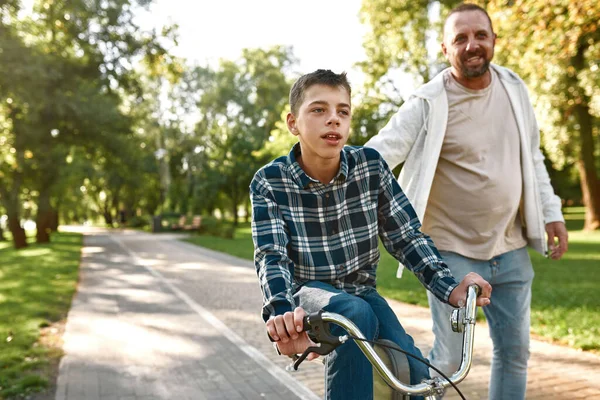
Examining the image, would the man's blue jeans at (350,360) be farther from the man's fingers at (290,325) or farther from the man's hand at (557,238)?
the man's hand at (557,238)

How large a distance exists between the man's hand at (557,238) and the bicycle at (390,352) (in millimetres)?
1454

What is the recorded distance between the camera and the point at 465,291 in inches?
84.6

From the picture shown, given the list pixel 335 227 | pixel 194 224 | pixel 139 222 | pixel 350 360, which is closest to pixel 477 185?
pixel 335 227

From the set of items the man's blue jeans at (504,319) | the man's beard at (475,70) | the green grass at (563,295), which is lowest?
the green grass at (563,295)

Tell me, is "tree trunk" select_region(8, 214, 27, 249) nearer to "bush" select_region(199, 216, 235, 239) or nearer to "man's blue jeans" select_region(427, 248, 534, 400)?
"bush" select_region(199, 216, 235, 239)

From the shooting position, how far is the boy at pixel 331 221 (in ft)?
7.10

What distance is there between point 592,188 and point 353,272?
2419cm

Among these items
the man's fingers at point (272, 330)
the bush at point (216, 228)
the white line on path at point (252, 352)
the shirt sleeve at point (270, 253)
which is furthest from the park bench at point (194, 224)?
the man's fingers at point (272, 330)

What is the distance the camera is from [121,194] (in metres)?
63.5

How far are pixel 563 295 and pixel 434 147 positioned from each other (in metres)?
7.13

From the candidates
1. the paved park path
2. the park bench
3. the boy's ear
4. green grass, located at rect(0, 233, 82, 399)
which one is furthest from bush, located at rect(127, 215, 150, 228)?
the boy's ear

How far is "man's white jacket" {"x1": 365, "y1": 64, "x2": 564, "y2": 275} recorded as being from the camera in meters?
3.19

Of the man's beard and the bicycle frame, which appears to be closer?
the bicycle frame

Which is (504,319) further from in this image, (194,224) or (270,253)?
(194,224)
